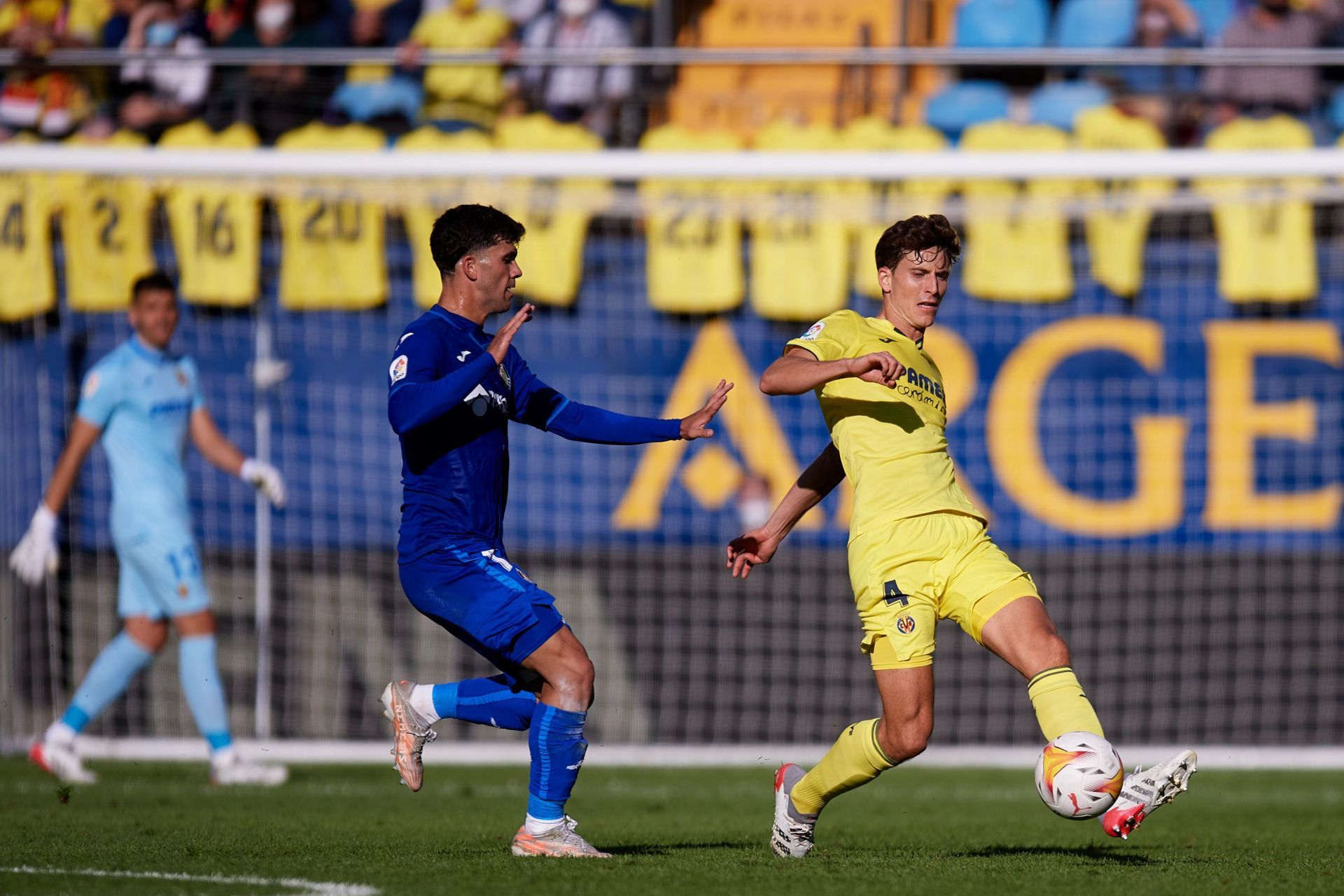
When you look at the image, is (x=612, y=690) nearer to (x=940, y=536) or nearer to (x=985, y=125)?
(x=985, y=125)

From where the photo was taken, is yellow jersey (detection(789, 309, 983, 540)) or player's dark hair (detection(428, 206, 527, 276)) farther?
player's dark hair (detection(428, 206, 527, 276))

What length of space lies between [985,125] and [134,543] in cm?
672

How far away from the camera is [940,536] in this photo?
17.5ft

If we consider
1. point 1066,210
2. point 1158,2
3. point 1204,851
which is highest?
point 1158,2

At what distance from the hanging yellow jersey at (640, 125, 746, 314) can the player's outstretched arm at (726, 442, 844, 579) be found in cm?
634

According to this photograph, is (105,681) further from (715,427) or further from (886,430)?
(886,430)

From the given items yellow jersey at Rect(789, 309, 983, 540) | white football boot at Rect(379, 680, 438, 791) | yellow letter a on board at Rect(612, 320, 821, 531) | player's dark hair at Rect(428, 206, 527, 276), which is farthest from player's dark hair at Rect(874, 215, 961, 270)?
yellow letter a on board at Rect(612, 320, 821, 531)

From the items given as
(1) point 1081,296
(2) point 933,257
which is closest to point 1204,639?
(1) point 1081,296

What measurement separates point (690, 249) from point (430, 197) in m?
1.82

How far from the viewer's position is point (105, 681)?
29.2 feet

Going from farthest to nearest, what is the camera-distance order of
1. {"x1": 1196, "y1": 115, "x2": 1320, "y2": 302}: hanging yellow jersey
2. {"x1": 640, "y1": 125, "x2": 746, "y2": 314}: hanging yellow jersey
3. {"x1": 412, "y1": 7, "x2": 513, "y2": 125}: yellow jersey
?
{"x1": 412, "y1": 7, "x2": 513, "y2": 125}: yellow jersey
{"x1": 640, "y1": 125, "x2": 746, "y2": 314}: hanging yellow jersey
{"x1": 1196, "y1": 115, "x2": 1320, "y2": 302}: hanging yellow jersey

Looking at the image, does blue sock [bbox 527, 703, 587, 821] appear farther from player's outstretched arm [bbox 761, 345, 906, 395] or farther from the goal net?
the goal net

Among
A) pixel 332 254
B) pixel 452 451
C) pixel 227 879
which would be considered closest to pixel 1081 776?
pixel 452 451

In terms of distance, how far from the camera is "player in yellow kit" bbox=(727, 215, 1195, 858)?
5164 mm
